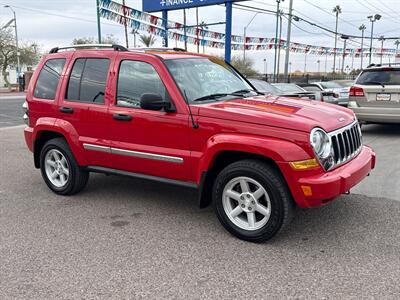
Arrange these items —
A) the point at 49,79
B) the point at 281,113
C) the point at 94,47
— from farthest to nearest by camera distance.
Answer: the point at 49,79 → the point at 94,47 → the point at 281,113

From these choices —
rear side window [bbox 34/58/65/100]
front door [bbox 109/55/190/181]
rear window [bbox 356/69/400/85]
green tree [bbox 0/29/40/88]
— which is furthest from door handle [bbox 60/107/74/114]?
green tree [bbox 0/29/40/88]

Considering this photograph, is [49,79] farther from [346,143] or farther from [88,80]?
[346,143]

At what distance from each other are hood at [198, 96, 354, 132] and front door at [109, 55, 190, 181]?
422mm

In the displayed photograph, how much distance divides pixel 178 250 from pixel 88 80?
254cm

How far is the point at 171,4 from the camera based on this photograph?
15.8m

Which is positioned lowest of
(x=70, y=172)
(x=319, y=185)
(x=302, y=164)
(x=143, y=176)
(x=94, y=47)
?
(x=70, y=172)

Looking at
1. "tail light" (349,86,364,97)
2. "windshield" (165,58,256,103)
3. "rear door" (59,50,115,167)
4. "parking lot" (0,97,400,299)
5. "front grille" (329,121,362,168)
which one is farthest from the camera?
"tail light" (349,86,364,97)

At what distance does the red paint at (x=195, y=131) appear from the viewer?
12.8 feet

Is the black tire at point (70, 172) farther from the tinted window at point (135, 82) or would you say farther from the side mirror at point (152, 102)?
the side mirror at point (152, 102)

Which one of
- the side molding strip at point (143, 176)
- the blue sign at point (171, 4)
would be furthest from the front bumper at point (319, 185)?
the blue sign at point (171, 4)

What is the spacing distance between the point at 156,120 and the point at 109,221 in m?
1.28

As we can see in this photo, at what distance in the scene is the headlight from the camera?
12.8ft

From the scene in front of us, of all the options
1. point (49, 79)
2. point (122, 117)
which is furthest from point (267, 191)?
point (49, 79)

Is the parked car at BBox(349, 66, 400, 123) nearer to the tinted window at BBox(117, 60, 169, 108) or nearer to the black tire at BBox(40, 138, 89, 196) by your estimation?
the tinted window at BBox(117, 60, 169, 108)
